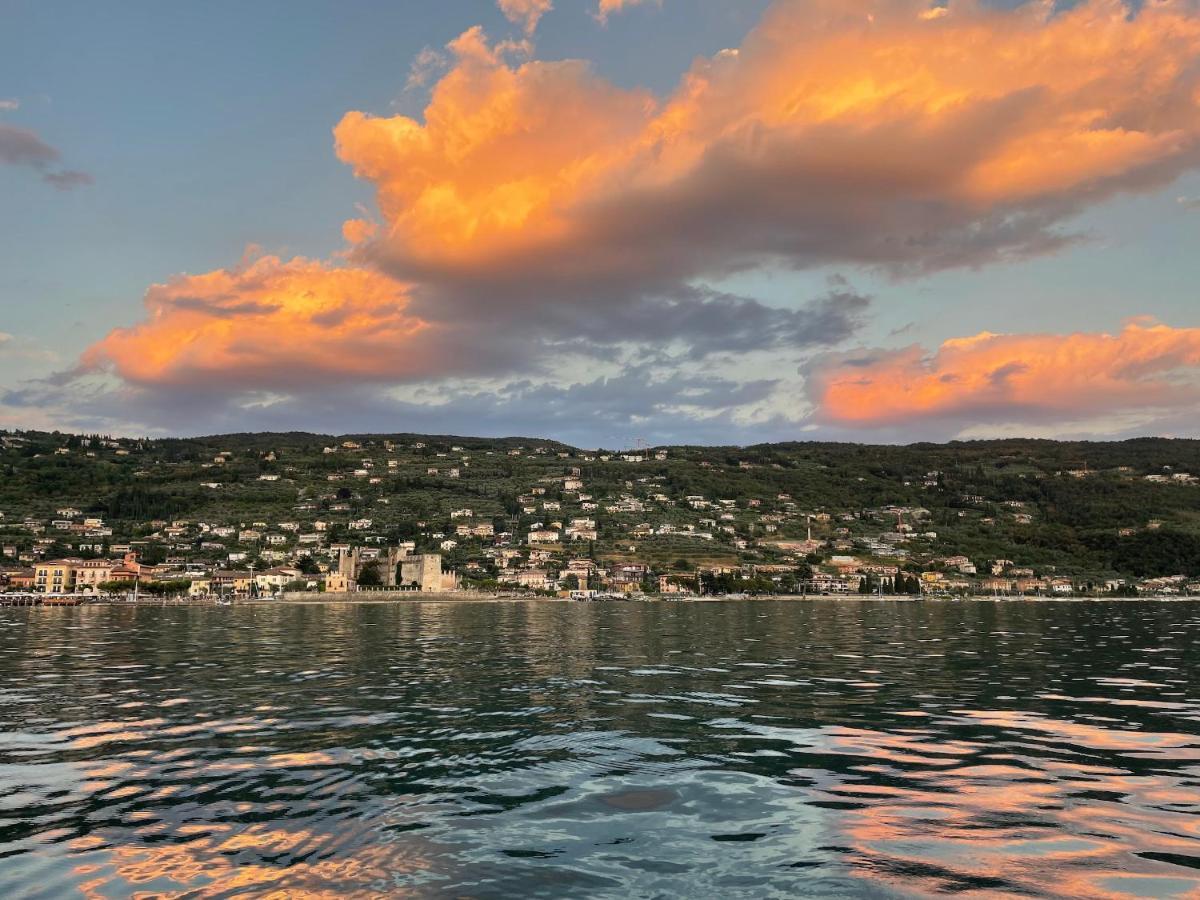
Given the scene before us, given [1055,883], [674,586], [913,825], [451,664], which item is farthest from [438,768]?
[674,586]

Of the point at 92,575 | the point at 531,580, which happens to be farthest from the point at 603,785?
the point at 531,580

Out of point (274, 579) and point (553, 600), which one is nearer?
point (553, 600)

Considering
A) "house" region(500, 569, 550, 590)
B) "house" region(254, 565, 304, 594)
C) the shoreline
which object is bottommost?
the shoreline

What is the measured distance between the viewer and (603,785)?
44.8ft

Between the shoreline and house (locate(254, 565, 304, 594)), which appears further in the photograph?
house (locate(254, 565, 304, 594))

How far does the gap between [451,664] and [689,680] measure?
447 inches

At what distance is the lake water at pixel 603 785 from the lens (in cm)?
946

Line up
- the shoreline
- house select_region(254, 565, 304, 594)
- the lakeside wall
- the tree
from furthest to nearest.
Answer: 1. the tree
2. house select_region(254, 565, 304, 594)
3. the lakeside wall
4. the shoreline

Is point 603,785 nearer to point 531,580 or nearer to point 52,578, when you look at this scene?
point 52,578

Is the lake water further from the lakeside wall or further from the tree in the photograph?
the tree

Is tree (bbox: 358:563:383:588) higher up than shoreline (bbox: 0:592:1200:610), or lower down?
higher up

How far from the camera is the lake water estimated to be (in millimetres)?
9461

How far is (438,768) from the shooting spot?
15.1 m

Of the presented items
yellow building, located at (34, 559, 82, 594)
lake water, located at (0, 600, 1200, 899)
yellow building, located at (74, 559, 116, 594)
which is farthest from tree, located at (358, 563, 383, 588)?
lake water, located at (0, 600, 1200, 899)
